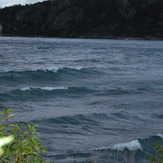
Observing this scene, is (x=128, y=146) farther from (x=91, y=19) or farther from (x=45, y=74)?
(x=91, y=19)

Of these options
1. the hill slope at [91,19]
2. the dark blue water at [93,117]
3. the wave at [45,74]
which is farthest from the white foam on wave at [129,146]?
the hill slope at [91,19]

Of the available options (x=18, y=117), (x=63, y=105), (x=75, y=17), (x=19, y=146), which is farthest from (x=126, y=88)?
(x=75, y=17)

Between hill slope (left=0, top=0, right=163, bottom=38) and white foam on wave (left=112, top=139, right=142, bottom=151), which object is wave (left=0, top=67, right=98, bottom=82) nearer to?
white foam on wave (left=112, top=139, right=142, bottom=151)

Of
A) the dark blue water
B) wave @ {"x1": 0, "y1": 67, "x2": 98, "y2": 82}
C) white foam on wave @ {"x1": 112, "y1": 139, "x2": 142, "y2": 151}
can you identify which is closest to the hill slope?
wave @ {"x1": 0, "y1": 67, "x2": 98, "y2": 82}

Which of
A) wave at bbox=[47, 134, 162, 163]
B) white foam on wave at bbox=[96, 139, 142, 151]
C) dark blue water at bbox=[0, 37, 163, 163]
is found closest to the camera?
wave at bbox=[47, 134, 162, 163]

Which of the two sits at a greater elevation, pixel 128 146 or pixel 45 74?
pixel 128 146

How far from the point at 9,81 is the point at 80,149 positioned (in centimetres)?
1557

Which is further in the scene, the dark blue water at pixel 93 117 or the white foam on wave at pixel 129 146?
the white foam on wave at pixel 129 146

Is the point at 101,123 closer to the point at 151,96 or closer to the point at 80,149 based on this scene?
the point at 80,149

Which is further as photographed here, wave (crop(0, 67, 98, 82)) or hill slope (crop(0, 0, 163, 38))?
hill slope (crop(0, 0, 163, 38))

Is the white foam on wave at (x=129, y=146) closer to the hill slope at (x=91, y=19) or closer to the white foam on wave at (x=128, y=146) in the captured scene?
the white foam on wave at (x=128, y=146)

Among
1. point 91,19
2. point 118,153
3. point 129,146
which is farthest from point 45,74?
point 91,19

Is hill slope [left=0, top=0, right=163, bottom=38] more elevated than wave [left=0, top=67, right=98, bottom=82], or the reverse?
hill slope [left=0, top=0, right=163, bottom=38]

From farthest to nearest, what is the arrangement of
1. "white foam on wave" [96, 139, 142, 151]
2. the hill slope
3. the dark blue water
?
the hill slope < "white foam on wave" [96, 139, 142, 151] < the dark blue water
